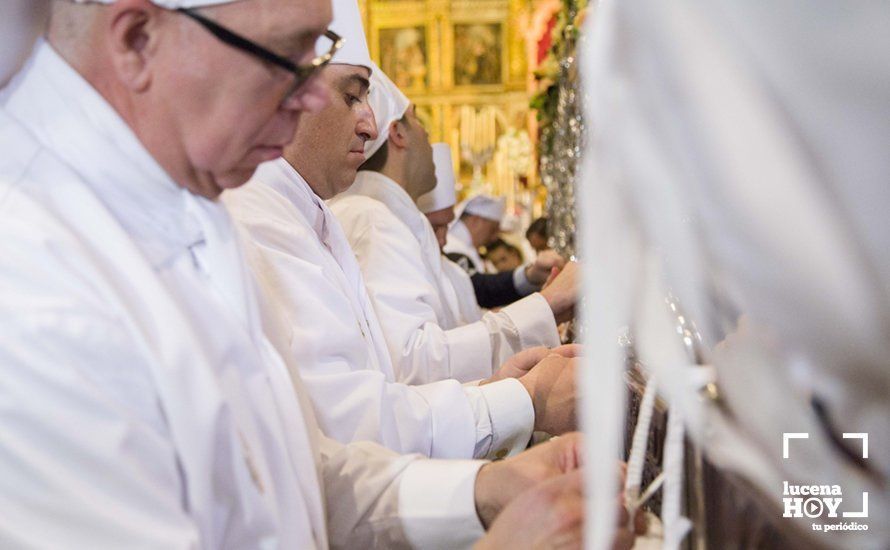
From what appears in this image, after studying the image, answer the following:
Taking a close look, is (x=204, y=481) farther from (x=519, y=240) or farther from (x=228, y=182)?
(x=519, y=240)

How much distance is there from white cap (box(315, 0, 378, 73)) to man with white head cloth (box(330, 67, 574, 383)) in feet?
2.17

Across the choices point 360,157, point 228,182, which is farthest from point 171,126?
point 360,157

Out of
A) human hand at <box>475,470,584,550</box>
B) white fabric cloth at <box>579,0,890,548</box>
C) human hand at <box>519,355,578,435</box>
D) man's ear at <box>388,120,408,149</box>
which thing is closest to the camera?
white fabric cloth at <box>579,0,890,548</box>

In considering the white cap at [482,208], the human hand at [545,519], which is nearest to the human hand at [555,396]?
the human hand at [545,519]

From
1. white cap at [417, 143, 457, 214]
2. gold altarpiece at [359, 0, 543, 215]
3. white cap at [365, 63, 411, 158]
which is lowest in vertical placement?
white cap at [417, 143, 457, 214]

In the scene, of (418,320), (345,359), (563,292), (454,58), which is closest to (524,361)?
(345,359)

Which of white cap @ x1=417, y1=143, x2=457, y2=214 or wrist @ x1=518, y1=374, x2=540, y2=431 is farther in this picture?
white cap @ x1=417, y1=143, x2=457, y2=214

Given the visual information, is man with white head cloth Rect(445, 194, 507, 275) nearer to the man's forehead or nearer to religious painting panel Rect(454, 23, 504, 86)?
the man's forehead

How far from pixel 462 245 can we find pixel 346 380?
5.11 metres

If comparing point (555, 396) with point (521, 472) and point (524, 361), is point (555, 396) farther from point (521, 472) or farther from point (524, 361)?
point (521, 472)

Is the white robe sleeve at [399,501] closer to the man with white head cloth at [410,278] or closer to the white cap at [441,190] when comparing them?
the man with white head cloth at [410,278]

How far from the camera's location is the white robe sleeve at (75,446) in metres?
0.99

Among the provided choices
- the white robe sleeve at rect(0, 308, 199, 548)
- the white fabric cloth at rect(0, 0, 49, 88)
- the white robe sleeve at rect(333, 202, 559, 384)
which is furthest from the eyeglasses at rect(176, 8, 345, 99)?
the white robe sleeve at rect(333, 202, 559, 384)

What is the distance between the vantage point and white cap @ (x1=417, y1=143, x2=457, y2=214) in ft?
16.5
